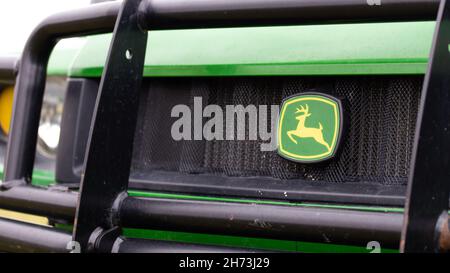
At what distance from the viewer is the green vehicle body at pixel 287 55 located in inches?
67.8

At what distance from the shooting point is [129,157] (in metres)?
1.81

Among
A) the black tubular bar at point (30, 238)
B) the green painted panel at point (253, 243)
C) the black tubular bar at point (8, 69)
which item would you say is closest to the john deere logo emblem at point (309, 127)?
the green painted panel at point (253, 243)

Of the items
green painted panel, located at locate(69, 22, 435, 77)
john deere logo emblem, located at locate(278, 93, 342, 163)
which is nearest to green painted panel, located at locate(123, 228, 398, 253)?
john deere logo emblem, located at locate(278, 93, 342, 163)

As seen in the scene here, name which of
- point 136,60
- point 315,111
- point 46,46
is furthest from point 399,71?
point 46,46

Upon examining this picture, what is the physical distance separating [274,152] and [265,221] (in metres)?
0.35

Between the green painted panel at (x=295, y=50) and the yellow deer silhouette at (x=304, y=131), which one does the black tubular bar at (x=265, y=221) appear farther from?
the green painted panel at (x=295, y=50)

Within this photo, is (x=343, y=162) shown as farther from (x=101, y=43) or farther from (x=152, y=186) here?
(x=101, y=43)

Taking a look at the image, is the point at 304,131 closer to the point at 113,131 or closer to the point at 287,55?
the point at 287,55

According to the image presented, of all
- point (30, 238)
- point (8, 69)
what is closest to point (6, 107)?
point (8, 69)

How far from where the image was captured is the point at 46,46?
6.68ft

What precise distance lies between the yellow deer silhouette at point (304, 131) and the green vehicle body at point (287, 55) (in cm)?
12

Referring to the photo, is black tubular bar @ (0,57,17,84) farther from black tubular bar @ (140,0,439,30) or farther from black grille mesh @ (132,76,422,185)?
black tubular bar @ (140,0,439,30)

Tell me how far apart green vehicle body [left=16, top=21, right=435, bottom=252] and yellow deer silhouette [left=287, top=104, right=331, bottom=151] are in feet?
0.38

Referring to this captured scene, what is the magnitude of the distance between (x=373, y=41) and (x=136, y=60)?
0.62 m
